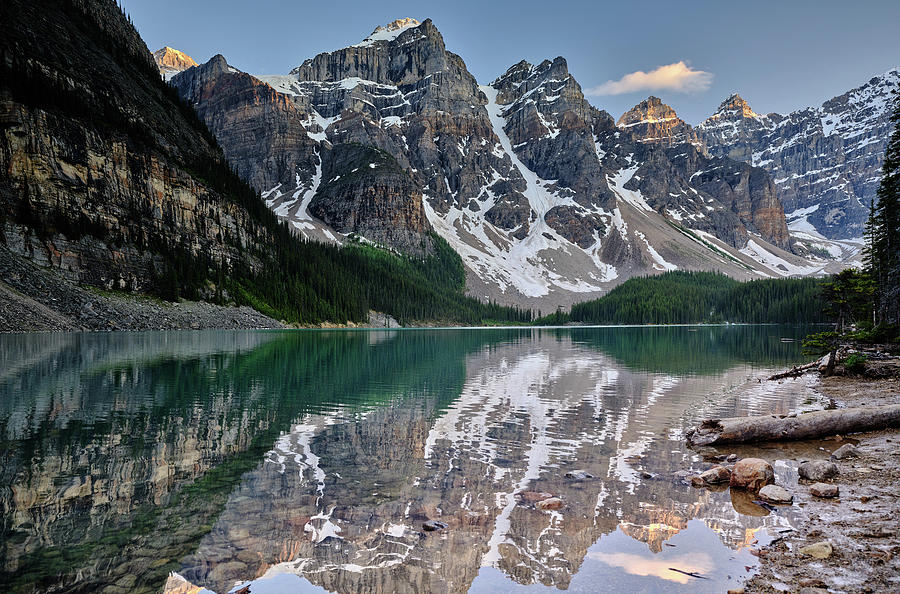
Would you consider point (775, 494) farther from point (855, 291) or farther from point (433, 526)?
point (855, 291)

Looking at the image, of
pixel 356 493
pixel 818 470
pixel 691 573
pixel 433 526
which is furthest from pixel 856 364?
pixel 356 493

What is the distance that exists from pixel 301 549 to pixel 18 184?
96.3 metres

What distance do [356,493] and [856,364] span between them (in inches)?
1151

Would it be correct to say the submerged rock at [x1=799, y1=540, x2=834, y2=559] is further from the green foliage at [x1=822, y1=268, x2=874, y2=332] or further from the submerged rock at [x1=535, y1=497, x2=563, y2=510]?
the green foliage at [x1=822, y1=268, x2=874, y2=332]

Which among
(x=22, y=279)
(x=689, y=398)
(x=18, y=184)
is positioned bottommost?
(x=689, y=398)

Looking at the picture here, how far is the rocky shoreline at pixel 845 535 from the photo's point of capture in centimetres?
670

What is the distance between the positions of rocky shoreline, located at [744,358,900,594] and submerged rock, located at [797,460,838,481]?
0.39 feet

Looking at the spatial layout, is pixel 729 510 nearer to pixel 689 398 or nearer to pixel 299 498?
pixel 299 498

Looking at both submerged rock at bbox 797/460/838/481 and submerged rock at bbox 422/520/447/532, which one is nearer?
submerged rock at bbox 422/520/447/532

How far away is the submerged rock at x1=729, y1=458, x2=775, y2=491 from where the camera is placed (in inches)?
434

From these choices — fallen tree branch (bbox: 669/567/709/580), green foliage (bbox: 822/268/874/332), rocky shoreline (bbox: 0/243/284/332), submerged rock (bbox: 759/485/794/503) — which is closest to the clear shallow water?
fallen tree branch (bbox: 669/567/709/580)

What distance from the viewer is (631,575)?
7281 millimetres

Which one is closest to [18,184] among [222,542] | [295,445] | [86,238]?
[86,238]

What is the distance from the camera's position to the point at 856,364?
28297mm
